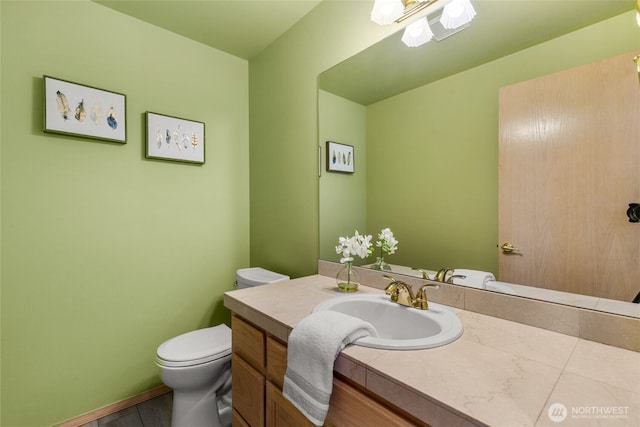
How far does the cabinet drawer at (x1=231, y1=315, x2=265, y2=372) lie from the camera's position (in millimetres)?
1082

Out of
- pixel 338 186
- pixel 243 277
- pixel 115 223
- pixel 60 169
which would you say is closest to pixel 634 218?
pixel 338 186

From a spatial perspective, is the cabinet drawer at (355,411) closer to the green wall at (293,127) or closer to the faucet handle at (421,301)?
the faucet handle at (421,301)

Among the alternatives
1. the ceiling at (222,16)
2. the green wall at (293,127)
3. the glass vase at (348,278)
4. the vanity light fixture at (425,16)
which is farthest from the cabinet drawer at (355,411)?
the ceiling at (222,16)

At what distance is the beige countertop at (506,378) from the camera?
1.68 ft

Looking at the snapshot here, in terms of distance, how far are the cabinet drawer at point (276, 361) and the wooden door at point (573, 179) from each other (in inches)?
31.9

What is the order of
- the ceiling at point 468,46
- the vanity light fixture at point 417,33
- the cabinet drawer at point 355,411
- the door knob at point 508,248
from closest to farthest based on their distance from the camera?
1. the cabinet drawer at point 355,411
2. the ceiling at point 468,46
3. the door knob at point 508,248
4. the vanity light fixture at point 417,33

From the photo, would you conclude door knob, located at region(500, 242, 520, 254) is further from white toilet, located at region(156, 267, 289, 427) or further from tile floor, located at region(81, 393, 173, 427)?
tile floor, located at region(81, 393, 173, 427)

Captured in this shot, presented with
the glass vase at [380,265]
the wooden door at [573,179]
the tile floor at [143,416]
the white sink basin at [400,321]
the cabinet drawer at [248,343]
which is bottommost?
the tile floor at [143,416]

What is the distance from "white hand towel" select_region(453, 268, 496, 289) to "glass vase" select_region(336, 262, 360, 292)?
0.43 metres

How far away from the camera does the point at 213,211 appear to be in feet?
7.00

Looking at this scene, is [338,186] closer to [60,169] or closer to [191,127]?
[191,127]

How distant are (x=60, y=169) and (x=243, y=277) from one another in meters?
1.17

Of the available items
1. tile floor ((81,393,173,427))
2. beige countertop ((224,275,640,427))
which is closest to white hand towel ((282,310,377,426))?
beige countertop ((224,275,640,427))
